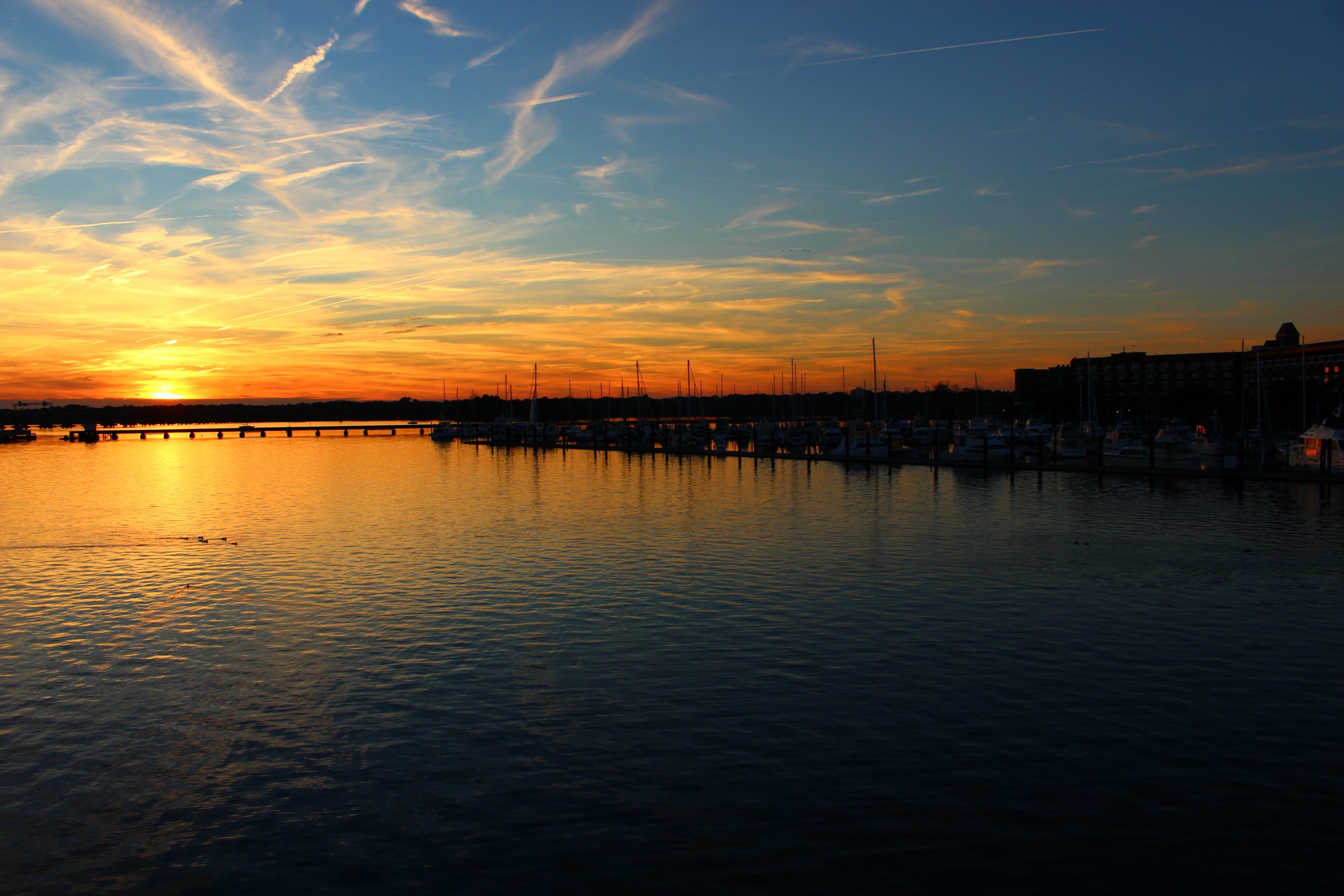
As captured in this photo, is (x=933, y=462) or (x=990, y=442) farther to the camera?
(x=990, y=442)

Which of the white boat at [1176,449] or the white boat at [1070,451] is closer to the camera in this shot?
the white boat at [1176,449]

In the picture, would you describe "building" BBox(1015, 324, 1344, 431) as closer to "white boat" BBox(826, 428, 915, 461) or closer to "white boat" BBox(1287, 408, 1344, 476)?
"white boat" BBox(1287, 408, 1344, 476)

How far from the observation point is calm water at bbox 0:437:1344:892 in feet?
31.6

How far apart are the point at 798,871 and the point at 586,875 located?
2.23 m

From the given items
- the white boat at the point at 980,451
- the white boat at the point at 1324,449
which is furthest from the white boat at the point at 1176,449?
the white boat at the point at 980,451

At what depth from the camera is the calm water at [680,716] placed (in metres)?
9.64

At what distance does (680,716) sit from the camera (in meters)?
13.8

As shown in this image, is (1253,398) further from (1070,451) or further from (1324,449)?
(1324,449)

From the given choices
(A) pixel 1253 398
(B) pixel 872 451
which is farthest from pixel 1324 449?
(A) pixel 1253 398

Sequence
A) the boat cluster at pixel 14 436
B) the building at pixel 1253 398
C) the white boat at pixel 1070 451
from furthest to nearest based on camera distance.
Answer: the boat cluster at pixel 14 436 < the building at pixel 1253 398 < the white boat at pixel 1070 451

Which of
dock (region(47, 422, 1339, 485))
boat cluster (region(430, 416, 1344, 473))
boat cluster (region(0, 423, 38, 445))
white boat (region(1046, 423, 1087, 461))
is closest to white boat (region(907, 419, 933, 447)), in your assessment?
boat cluster (region(430, 416, 1344, 473))

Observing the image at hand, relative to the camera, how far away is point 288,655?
17.7 meters

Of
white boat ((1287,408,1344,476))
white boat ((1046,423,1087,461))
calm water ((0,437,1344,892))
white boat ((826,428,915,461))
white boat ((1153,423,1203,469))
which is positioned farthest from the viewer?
white boat ((826,428,915,461))

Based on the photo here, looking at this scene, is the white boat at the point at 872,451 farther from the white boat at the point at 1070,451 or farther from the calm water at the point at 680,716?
the calm water at the point at 680,716
